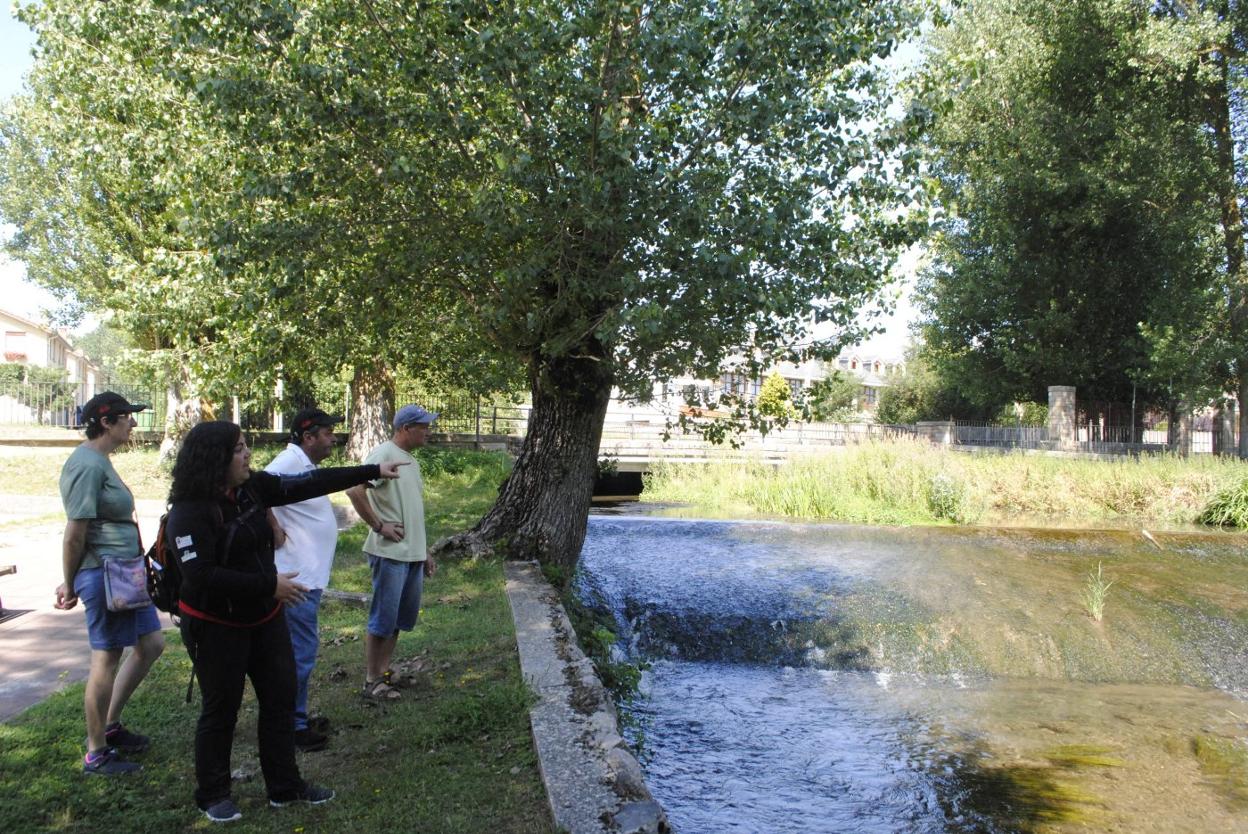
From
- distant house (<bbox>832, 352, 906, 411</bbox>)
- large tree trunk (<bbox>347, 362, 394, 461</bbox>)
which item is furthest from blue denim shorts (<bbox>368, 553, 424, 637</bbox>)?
distant house (<bbox>832, 352, 906, 411</bbox>)

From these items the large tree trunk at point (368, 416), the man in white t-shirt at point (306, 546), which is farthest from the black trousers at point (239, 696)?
the large tree trunk at point (368, 416)

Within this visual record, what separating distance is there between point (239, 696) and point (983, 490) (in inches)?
602

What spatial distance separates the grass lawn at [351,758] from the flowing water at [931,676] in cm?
139

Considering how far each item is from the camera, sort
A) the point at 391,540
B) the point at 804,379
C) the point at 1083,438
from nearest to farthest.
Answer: the point at 391,540
the point at 1083,438
the point at 804,379

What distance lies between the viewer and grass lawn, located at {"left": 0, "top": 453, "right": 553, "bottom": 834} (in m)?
3.81

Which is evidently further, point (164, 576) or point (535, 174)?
point (535, 174)

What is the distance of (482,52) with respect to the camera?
6789 millimetres

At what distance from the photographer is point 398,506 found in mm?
5344

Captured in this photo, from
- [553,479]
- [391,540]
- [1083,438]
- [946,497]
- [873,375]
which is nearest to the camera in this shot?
[391,540]

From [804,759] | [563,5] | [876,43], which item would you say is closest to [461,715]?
[804,759]

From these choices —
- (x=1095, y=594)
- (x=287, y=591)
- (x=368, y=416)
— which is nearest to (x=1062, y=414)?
(x=1095, y=594)

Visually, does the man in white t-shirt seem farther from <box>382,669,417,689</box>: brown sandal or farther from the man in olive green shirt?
<box>382,669,417,689</box>: brown sandal

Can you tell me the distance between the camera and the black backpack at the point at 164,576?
3.79 meters

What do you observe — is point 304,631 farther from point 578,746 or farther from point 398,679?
point 578,746
